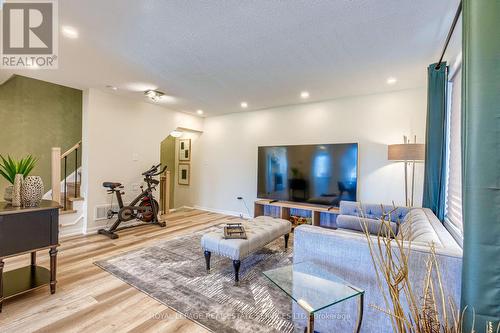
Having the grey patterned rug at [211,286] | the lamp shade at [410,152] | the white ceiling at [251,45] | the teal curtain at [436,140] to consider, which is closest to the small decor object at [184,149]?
the white ceiling at [251,45]

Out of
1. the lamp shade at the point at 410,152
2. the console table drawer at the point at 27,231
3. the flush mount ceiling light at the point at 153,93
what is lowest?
the console table drawer at the point at 27,231

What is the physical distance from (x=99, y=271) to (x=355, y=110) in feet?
15.1

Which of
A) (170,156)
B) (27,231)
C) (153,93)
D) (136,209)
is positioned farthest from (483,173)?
(170,156)

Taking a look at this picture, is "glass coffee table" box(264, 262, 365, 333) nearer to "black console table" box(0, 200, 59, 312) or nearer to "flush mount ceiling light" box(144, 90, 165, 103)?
"black console table" box(0, 200, 59, 312)

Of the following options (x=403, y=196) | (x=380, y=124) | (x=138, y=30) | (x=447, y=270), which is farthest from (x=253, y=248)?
(x=380, y=124)

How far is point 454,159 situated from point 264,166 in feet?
10.4

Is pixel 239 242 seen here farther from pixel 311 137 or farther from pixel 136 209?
pixel 311 137

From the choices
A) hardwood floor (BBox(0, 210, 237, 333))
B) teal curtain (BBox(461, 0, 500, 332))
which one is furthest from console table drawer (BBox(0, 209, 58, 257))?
teal curtain (BBox(461, 0, 500, 332))

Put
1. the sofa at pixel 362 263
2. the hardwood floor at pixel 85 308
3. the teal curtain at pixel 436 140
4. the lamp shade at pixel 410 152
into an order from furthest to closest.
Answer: the lamp shade at pixel 410 152 → the teal curtain at pixel 436 140 → the hardwood floor at pixel 85 308 → the sofa at pixel 362 263

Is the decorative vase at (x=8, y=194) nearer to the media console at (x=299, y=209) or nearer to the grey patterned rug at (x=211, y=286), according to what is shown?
the grey patterned rug at (x=211, y=286)

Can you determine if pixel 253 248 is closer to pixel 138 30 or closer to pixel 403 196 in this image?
pixel 138 30

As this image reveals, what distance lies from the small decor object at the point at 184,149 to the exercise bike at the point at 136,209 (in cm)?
177

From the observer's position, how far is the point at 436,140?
278cm

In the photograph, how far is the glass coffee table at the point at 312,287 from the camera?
4.23 ft
